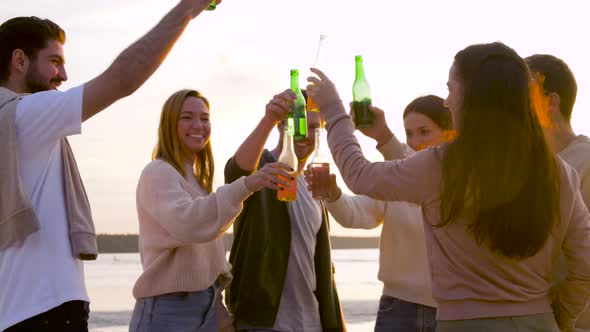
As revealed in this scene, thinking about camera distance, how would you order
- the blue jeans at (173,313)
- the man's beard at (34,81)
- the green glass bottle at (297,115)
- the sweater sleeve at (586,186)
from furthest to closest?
1. the green glass bottle at (297,115)
2. the blue jeans at (173,313)
3. the sweater sleeve at (586,186)
4. the man's beard at (34,81)

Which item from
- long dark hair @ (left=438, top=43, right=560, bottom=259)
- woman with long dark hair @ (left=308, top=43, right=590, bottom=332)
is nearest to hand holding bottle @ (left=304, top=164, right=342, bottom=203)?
woman with long dark hair @ (left=308, top=43, right=590, bottom=332)

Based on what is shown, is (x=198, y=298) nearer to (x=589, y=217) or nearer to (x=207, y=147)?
(x=207, y=147)

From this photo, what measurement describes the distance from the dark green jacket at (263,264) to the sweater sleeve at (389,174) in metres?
1.56

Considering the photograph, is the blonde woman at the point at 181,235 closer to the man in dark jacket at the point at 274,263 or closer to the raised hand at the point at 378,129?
the man in dark jacket at the point at 274,263

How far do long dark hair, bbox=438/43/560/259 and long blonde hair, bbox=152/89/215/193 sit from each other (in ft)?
6.60

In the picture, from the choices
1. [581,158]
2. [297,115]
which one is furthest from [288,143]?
[581,158]

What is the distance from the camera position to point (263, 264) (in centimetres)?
461

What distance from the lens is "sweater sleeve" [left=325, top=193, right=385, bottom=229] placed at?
470 centimetres

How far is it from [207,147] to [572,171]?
2.29 m

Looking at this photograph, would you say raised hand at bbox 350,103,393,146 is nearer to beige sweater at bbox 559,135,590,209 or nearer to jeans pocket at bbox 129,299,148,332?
beige sweater at bbox 559,135,590,209

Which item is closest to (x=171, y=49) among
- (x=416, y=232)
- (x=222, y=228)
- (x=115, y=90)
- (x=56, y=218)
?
(x=115, y=90)

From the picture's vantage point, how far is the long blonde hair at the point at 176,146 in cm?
448

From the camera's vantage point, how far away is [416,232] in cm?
451

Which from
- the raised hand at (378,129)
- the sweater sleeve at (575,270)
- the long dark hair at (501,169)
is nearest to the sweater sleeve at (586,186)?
the sweater sleeve at (575,270)
